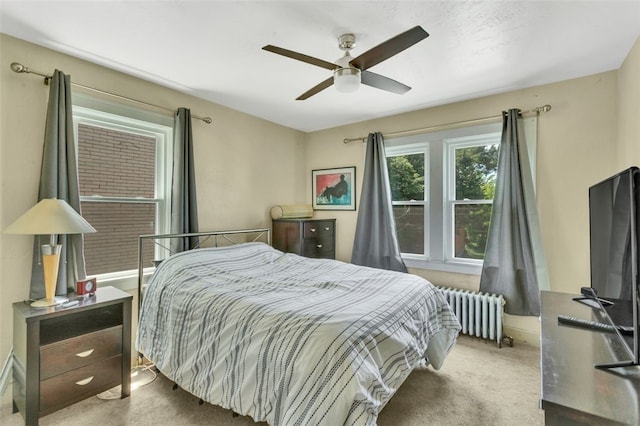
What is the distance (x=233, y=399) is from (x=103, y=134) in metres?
2.41

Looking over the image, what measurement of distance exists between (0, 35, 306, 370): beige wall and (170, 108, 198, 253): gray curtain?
0.74 feet

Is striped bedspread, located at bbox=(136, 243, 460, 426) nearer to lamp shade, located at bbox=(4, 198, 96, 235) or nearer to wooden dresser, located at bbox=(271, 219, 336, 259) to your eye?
lamp shade, located at bbox=(4, 198, 96, 235)

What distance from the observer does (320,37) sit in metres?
2.05

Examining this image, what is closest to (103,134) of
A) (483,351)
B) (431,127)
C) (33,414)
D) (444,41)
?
(33,414)

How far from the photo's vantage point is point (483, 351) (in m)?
2.88

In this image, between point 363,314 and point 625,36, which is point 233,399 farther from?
point 625,36

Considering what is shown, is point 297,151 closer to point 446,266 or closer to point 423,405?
point 446,266

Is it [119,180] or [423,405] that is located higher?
[119,180]

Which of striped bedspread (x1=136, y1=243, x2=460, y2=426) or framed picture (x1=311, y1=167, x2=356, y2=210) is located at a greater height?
framed picture (x1=311, y1=167, x2=356, y2=210)

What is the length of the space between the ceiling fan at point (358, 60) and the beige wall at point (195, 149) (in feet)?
5.28

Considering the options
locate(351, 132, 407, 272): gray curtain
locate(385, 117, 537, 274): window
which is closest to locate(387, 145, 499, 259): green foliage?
locate(385, 117, 537, 274): window

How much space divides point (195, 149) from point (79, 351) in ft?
6.57

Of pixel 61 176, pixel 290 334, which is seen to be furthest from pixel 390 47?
pixel 61 176

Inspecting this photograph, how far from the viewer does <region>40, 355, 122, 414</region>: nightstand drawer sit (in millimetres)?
1855
